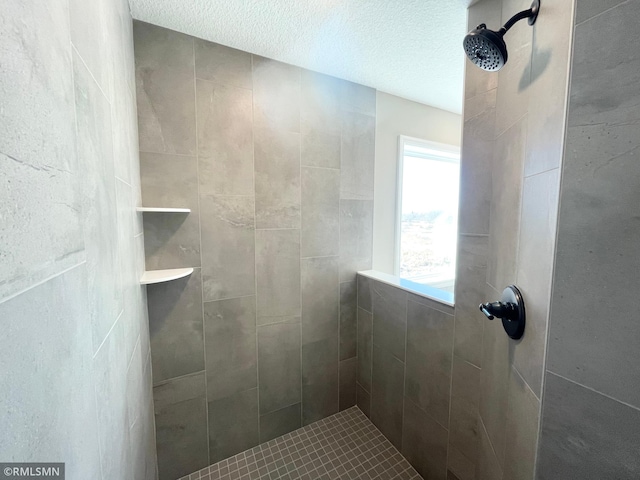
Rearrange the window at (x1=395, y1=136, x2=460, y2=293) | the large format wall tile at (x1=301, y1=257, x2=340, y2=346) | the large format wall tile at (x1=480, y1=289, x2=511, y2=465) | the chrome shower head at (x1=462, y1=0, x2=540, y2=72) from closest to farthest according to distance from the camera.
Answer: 1. the chrome shower head at (x1=462, y1=0, x2=540, y2=72)
2. the large format wall tile at (x1=480, y1=289, x2=511, y2=465)
3. the large format wall tile at (x1=301, y1=257, x2=340, y2=346)
4. the window at (x1=395, y1=136, x2=460, y2=293)

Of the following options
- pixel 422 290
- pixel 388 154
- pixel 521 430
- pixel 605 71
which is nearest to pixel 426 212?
pixel 388 154

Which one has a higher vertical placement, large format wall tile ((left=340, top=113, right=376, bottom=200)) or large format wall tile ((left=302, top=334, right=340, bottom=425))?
large format wall tile ((left=340, top=113, right=376, bottom=200))

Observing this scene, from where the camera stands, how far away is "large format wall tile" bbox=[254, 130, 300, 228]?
1.53 m

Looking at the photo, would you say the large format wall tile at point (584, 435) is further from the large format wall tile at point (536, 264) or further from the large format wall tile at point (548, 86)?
the large format wall tile at point (548, 86)

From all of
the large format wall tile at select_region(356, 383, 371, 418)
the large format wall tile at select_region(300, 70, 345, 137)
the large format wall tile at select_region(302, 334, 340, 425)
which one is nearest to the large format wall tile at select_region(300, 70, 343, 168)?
the large format wall tile at select_region(300, 70, 345, 137)

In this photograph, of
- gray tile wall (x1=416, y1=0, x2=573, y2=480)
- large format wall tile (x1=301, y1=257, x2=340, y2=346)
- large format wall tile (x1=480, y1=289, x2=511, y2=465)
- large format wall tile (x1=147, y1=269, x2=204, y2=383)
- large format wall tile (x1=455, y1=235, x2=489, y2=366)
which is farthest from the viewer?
large format wall tile (x1=301, y1=257, x2=340, y2=346)

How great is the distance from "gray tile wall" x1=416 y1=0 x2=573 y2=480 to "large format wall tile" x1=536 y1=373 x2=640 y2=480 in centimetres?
8

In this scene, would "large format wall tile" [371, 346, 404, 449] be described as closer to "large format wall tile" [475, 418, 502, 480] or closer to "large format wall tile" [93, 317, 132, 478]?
"large format wall tile" [475, 418, 502, 480]

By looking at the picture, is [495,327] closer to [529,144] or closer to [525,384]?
[525,384]

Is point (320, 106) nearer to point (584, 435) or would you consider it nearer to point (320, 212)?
point (320, 212)

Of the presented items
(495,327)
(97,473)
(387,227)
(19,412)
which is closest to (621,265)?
(495,327)

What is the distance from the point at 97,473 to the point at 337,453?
1.44 m

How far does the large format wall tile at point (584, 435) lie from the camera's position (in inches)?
16.8

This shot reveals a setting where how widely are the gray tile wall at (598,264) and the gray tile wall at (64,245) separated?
2.90ft
